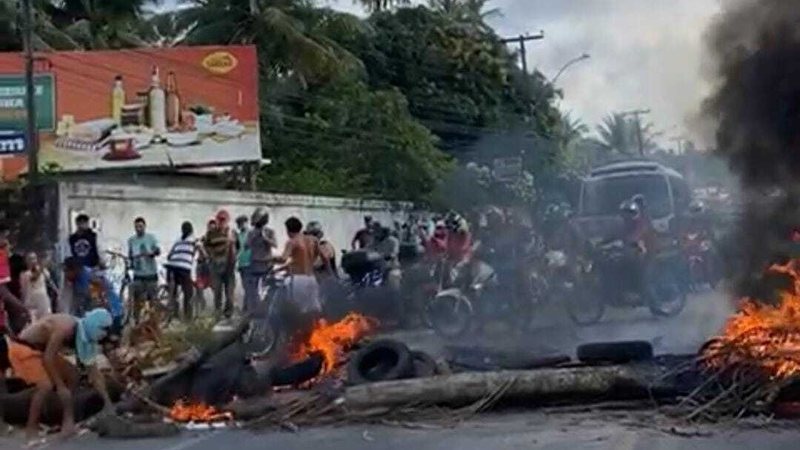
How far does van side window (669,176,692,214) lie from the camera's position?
25219mm

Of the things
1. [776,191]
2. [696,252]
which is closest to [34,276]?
[776,191]

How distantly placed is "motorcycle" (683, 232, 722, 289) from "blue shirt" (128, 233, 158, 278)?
7.46 meters

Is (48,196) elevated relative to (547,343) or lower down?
elevated

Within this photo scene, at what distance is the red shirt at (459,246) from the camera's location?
718 inches

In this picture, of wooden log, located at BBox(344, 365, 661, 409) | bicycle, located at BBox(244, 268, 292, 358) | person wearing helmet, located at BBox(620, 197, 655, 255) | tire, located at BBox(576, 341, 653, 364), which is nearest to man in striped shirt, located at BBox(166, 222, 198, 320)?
bicycle, located at BBox(244, 268, 292, 358)

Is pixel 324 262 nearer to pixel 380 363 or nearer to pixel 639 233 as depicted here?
pixel 639 233

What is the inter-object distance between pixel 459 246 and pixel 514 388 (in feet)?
26.5

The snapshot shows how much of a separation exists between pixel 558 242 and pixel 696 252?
3.15 meters

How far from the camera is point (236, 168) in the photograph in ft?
101

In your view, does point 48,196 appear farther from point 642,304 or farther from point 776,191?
point 776,191

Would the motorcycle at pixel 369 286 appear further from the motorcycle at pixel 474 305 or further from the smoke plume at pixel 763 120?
the smoke plume at pixel 763 120

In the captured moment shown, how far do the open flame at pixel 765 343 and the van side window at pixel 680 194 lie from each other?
13.5 m

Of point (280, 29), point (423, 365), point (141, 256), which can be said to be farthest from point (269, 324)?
point (280, 29)

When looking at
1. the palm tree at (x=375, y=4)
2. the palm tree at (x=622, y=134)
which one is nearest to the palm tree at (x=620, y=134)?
the palm tree at (x=622, y=134)
